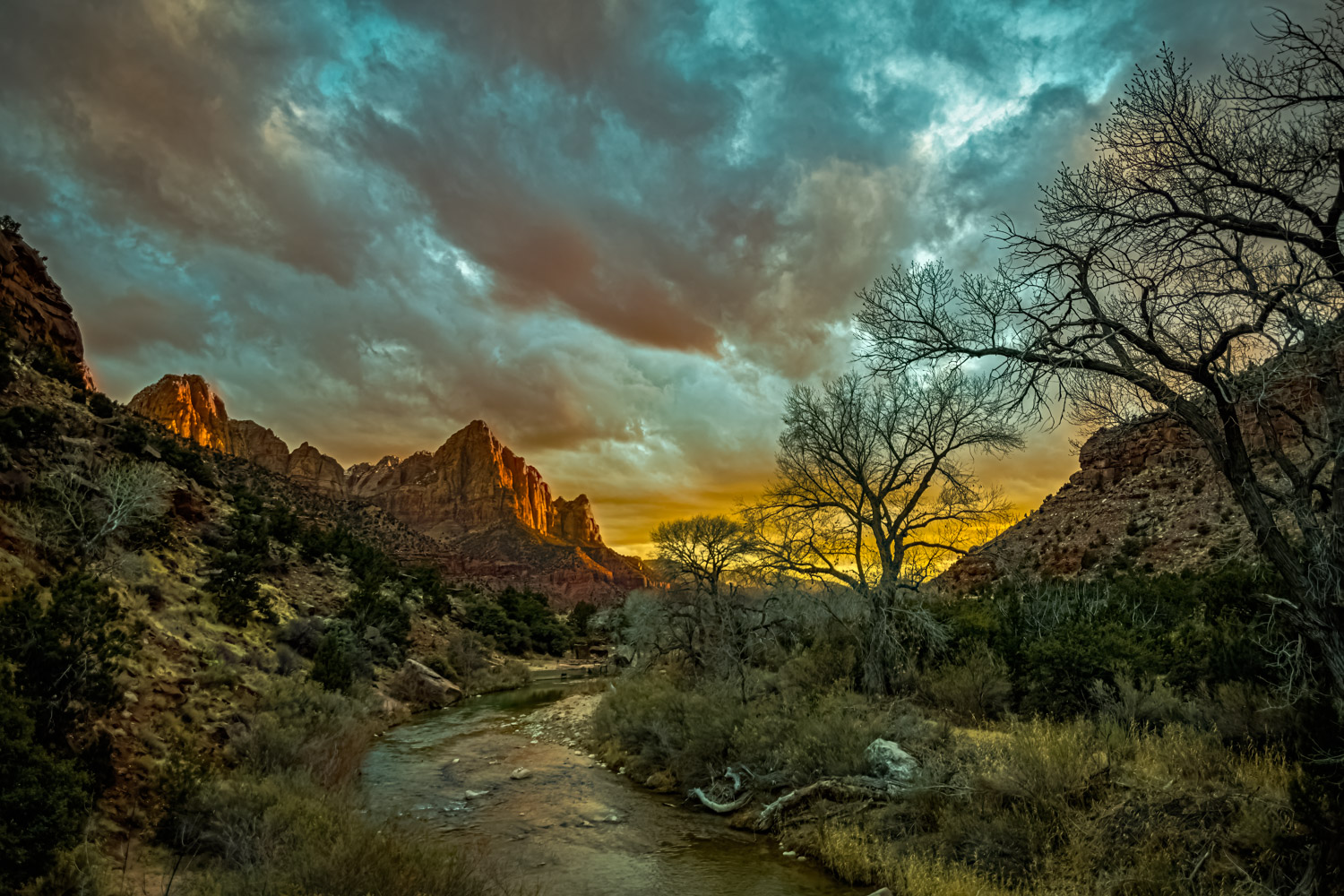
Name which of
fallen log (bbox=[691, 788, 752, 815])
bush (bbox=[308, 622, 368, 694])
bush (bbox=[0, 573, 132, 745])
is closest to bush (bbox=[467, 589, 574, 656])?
bush (bbox=[308, 622, 368, 694])

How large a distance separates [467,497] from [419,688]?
118112mm

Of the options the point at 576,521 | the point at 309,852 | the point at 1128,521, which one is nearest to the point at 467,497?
the point at 576,521

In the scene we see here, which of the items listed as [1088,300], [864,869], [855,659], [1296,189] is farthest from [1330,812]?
[855,659]

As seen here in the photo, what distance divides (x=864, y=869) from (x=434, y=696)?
71.3 feet

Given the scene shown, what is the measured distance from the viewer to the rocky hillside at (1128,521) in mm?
32681

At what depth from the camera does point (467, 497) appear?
137 meters

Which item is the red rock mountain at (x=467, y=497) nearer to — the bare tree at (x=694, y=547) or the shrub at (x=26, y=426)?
the bare tree at (x=694, y=547)

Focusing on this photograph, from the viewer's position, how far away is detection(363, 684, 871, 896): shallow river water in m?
7.97

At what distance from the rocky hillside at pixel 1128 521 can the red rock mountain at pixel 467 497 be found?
45.7 meters

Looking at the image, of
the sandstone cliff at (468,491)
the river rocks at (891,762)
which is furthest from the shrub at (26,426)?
the sandstone cliff at (468,491)

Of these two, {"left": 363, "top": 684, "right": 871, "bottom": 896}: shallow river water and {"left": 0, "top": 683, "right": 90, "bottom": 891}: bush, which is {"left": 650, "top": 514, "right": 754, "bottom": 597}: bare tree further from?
{"left": 0, "top": 683, "right": 90, "bottom": 891}: bush

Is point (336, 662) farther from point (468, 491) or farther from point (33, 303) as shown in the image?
point (468, 491)

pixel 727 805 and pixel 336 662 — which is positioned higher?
pixel 336 662

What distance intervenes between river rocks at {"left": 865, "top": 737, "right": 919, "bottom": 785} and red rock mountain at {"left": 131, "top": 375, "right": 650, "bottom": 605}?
56587 mm
